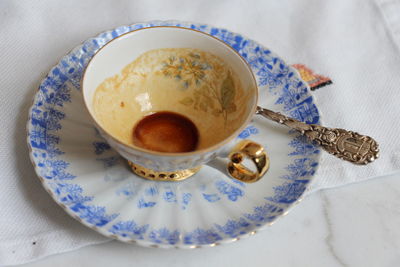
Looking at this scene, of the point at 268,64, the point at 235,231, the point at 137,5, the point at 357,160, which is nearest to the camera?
the point at 235,231

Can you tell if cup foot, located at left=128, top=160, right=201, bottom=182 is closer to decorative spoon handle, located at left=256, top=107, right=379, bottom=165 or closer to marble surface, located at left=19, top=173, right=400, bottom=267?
marble surface, located at left=19, top=173, right=400, bottom=267

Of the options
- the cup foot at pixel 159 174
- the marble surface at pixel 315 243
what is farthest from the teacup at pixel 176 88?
the marble surface at pixel 315 243

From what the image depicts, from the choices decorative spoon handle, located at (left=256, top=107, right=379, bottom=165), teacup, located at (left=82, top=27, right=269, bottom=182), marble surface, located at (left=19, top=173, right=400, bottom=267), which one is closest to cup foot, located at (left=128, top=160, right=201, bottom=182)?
teacup, located at (left=82, top=27, right=269, bottom=182)

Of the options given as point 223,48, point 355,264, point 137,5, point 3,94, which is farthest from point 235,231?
point 137,5

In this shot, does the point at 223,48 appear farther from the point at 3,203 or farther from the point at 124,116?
the point at 3,203

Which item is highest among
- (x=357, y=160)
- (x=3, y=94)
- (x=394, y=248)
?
(x=3, y=94)

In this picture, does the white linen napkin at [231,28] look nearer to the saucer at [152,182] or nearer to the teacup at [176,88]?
the saucer at [152,182]

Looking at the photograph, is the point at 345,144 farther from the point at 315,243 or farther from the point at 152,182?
the point at 152,182
